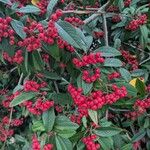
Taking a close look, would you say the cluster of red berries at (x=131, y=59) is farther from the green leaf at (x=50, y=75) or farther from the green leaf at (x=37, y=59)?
the green leaf at (x=37, y=59)

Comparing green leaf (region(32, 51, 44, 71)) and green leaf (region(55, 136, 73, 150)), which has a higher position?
green leaf (region(32, 51, 44, 71))

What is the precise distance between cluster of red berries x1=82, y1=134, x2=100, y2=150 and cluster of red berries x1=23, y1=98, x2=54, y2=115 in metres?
0.18

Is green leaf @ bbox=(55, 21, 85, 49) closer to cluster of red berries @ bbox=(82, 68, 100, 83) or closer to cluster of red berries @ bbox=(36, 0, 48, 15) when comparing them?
cluster of red berries @ bbox=(82, 68, 100, 83)

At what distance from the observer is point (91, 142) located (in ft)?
4.10

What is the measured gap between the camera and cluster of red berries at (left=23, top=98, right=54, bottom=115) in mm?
1249

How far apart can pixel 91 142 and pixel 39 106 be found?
0.73 feet

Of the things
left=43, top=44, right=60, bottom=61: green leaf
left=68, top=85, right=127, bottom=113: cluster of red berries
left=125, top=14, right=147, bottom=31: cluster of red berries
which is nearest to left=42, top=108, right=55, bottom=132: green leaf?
left=68, top=85, right=127, bottom=113: cluster of red berries

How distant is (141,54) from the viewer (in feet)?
5.83

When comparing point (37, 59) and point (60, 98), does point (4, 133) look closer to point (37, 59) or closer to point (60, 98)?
point (60, 98)

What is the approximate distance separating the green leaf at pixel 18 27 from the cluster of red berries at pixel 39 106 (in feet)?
0.84

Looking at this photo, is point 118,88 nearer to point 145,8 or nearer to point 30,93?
point 30,93

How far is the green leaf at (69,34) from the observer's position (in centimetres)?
108

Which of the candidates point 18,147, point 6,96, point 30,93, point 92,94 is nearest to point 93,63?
point 92,94

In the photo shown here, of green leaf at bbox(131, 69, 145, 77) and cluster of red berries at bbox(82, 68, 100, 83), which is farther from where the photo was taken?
green leaf at bbox(131, 69, 145, 77)
